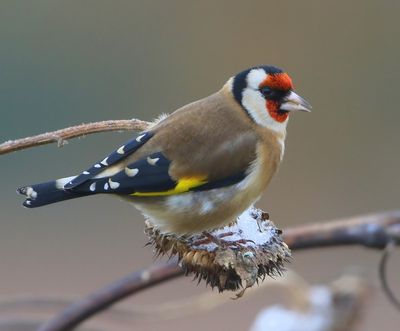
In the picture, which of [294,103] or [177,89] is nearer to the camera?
[294,103]

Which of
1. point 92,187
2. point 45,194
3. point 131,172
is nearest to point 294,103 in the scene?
point 131,172

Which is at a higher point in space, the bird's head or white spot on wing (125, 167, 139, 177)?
the bird's head

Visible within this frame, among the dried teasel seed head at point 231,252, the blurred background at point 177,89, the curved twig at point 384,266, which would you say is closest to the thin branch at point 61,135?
the dried teasel seed head at point 231,252

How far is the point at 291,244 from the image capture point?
2.69m

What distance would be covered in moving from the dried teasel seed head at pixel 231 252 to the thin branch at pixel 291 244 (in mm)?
169

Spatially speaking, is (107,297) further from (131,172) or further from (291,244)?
(291,244)

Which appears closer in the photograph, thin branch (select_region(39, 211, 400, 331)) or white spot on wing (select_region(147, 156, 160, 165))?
white spot on wing (select_region(147, 156, 160, 165))

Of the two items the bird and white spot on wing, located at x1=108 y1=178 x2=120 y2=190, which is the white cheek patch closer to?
the bird

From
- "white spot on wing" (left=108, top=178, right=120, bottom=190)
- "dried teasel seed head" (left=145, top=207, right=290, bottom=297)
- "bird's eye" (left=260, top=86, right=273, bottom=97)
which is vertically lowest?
"dried teasel seed head" (left=145, top=207, right=290, bottom=297)

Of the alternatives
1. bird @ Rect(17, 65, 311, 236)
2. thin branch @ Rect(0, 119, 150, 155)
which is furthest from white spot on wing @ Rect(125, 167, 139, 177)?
thin branch @ Rect(0, 119, 150, 155)

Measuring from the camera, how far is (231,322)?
20.8 ft

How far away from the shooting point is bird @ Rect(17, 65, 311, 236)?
2572mm

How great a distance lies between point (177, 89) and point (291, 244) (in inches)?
231

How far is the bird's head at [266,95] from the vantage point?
9.13ft
